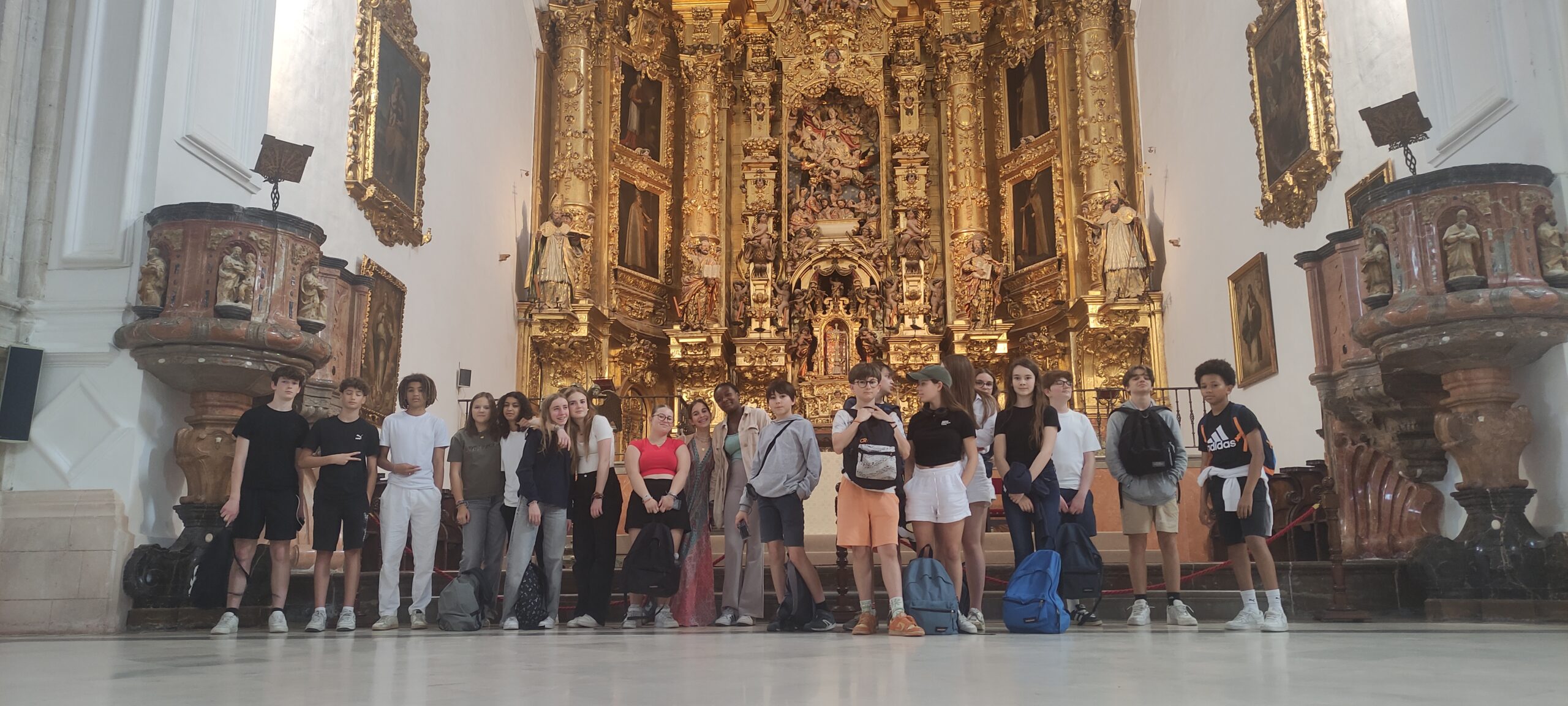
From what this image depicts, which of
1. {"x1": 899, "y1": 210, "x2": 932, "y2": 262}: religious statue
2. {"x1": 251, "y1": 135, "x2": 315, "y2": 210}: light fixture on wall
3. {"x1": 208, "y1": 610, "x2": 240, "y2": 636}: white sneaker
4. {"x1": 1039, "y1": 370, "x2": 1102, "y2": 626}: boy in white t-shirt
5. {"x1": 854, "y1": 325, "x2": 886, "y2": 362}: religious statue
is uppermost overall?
{"x1": 899, "y1": 210, "x2": 932, "y2": 262}: religious statue

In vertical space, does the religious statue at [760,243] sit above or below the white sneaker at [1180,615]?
above

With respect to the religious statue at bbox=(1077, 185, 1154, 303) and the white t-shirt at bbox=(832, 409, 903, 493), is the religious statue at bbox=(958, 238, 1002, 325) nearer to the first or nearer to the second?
the religious statue at bbox=(1077, 185, 1154, 303)

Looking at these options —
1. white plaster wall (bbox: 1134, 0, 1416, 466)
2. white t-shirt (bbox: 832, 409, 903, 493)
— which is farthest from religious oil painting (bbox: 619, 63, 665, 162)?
white t-shirt (bbox: 832, 409, 903, 493)

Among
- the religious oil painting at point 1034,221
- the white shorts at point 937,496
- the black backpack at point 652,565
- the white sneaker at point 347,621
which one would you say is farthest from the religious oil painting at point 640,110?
the white shorts at point 937,496

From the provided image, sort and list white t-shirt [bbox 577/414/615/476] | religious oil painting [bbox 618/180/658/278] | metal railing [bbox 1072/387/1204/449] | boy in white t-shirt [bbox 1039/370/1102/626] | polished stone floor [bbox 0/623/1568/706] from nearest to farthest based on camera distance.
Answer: polished stone floor [bbox 0/623/1568/706] → boy in white t-shirt [bbox 1039/370/1102/626] → white t-shirt [bbox 577/414/615/476] → metal railing [bbox 1072/387/1204/449] → religious oil painting [bbox 618/180/658/278]

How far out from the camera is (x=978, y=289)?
1736cm

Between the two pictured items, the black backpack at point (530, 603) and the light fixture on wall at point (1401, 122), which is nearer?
the black backpack at point (530, 603)

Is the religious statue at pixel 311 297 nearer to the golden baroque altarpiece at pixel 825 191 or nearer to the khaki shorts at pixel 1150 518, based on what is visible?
the khaki shorts at pixel 1150 518

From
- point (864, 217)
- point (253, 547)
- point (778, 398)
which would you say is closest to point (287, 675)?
point (778, 398)

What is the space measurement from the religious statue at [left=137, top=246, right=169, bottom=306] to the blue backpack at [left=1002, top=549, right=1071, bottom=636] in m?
5.49

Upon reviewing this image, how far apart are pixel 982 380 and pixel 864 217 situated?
499 inches

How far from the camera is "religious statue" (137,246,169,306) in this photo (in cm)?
704

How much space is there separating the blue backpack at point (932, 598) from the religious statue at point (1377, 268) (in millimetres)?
3478

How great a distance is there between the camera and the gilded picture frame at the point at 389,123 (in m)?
11.1
